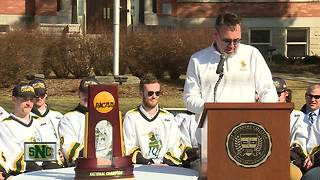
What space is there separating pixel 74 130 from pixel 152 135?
0.76 m

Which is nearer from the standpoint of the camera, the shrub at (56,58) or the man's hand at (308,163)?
the man's hand at (308,163)

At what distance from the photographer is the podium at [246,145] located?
4.29 metres

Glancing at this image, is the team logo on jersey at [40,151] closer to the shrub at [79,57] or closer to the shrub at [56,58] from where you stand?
the shrub at [79,57]

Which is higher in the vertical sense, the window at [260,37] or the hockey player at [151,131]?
the window at [260,37]

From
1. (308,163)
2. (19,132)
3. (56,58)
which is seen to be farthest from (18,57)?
(308,163)

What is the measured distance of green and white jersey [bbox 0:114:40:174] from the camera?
21.0ft

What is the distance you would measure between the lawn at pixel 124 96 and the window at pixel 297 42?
8.91 meters

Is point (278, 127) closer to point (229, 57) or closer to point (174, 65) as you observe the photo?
point (229, 57)

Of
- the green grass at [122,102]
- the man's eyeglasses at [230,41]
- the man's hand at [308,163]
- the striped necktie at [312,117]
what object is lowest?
the man's hand at [308,163]

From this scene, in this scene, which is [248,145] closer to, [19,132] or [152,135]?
[152,135]

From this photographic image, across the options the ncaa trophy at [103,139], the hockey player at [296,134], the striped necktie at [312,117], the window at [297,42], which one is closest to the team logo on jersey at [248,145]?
the ncaa trophy at [103,139]

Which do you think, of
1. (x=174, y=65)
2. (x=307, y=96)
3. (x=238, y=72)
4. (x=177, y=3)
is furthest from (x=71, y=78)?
(x=238, y=72)

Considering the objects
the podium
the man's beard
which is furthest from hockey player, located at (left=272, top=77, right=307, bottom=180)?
the podium

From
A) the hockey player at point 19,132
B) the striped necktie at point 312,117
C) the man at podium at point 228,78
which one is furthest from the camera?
the striped necktie at point 312,117
